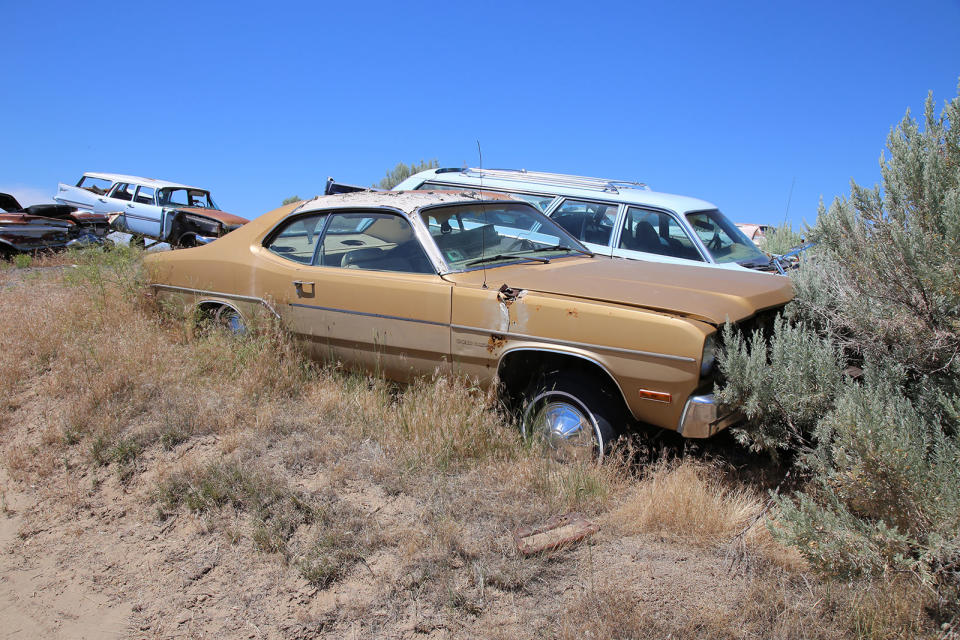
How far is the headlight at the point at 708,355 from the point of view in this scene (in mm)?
3562

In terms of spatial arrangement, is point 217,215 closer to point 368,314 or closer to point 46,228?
point 46,228

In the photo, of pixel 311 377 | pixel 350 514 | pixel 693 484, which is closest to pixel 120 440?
pixel 311 377

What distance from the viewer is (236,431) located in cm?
438

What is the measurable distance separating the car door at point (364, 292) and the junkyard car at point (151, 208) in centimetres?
1067

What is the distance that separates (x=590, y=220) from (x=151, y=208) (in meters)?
12.8

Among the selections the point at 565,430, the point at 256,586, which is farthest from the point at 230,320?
the point at 565,430

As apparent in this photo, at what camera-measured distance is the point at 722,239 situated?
24.7ft

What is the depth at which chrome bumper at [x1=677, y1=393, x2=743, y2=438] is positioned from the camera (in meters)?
3.54

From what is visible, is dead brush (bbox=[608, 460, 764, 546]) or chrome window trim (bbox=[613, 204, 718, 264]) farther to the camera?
chrome window trim (bbox=[613, 204, 718, 264])

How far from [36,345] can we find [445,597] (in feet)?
14.9

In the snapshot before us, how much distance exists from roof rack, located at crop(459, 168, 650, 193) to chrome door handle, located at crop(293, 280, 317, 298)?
138 inches

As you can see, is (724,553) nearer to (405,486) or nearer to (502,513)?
(502,513)

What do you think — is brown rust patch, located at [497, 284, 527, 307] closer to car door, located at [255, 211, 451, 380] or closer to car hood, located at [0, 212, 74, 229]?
car door, located at [255, 211, 451, 380]

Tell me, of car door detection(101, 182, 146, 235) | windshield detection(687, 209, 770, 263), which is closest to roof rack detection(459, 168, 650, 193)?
windshield detection(687, 209, 770, 263)
